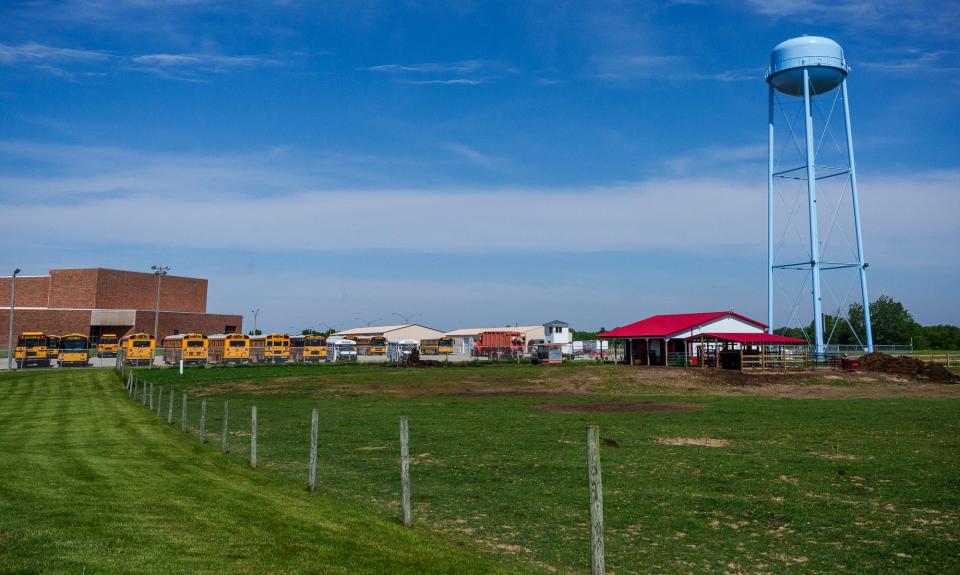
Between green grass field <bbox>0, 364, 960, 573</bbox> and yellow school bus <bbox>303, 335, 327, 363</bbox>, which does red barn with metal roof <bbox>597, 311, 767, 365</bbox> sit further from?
green grass field <bbox>0, 364, 960, 573</bbox>

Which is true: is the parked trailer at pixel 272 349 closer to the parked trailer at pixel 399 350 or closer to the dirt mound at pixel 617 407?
the parked trailer at pixel 399 350

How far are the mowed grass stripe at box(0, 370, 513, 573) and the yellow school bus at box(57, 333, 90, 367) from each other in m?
56.8

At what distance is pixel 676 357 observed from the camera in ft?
219

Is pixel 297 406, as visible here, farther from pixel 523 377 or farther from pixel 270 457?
pixel 523 377

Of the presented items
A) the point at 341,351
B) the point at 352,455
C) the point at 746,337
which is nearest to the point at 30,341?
the point at 341,351

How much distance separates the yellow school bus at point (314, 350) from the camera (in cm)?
8162

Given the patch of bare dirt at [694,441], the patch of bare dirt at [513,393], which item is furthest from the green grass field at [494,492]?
the patch of bare dirt at [513,393]

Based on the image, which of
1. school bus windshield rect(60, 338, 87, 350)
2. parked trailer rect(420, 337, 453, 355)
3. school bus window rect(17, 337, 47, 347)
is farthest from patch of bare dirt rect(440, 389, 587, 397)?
parked trailer rect(420, 337, 453, 355)

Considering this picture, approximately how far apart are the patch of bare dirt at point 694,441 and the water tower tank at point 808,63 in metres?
53.7

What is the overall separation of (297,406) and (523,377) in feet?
75.6

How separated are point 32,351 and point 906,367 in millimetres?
70452

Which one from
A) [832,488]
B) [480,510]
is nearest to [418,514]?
[480,510]

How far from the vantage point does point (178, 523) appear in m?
10.9

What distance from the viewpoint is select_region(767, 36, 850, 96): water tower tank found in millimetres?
65750
